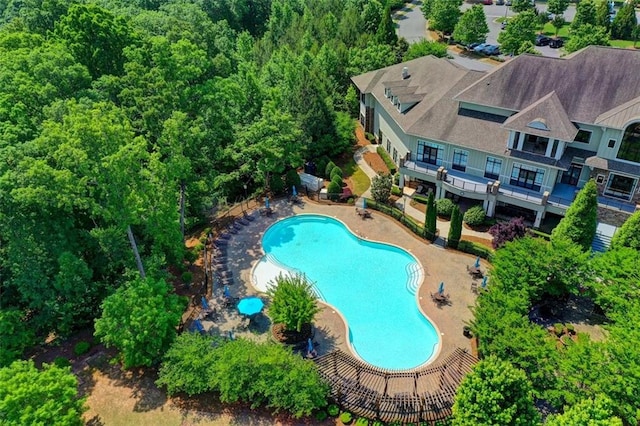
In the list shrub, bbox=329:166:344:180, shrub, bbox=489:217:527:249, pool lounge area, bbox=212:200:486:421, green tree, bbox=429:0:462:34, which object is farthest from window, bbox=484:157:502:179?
green tree, bbox=429:0:462:34

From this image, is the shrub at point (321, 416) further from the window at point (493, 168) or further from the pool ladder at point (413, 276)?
the window at point (493, 168)

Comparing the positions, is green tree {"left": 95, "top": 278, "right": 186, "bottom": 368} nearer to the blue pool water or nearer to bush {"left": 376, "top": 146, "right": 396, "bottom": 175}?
the blue pool water

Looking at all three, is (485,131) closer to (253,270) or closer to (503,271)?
(503,271)

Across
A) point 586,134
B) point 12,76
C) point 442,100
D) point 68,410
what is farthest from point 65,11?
point 586,134

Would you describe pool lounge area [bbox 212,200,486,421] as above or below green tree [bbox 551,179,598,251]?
below

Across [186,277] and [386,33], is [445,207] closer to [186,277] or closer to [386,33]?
[186,277]

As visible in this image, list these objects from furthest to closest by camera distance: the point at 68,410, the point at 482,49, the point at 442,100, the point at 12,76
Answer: the point at 482,49, the point at 442,100, the point at 12,76, the point at 68,410

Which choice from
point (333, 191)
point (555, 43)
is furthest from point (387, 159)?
point (555, 43)
